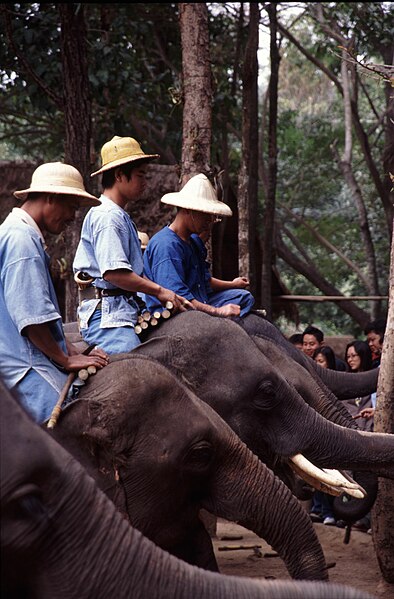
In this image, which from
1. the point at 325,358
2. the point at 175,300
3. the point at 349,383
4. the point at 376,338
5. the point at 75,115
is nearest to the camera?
the point at 175,300

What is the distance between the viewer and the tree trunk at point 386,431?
6707mm

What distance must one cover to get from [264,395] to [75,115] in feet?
16.7

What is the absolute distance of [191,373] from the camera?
6.07 metres

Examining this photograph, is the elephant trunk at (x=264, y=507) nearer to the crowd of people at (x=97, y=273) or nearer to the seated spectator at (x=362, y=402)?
the crowd of people at (x=97, y=273)

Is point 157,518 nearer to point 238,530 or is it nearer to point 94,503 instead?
point 94,503

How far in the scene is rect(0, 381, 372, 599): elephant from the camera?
8.08ft

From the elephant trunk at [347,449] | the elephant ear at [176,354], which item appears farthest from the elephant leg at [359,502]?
the elephant ear at [176,354]

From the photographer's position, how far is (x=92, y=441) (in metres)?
4.77

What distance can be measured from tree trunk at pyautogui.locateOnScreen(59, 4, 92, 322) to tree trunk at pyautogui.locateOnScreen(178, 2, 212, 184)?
5.52 ft

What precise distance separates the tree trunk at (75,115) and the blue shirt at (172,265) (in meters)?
3.44

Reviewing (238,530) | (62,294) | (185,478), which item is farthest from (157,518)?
(62,294)

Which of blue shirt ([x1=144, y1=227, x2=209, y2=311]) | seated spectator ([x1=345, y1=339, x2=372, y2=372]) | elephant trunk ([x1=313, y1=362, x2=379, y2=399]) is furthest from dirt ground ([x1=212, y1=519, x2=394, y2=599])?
blue shirt ([x1=144, y1=227, x2=209, y2=311])

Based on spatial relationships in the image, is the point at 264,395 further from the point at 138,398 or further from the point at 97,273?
the point at 138,398

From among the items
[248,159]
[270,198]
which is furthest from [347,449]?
[270,198]
